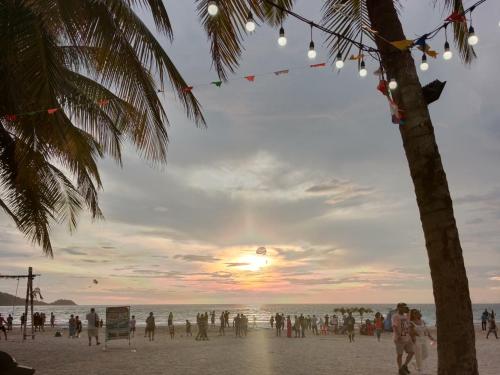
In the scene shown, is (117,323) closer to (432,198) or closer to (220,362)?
(220,362)

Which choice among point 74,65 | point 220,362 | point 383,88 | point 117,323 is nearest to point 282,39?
point 383,88

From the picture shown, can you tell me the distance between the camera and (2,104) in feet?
34.4

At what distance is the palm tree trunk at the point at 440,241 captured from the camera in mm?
5141

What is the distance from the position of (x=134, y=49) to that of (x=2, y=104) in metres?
4.68

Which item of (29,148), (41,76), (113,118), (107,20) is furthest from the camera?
(113,118)

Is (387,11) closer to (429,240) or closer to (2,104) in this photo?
(429,240)

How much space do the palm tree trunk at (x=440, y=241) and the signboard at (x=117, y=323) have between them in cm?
1725

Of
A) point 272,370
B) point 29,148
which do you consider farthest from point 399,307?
point 29,148

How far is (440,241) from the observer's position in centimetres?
520

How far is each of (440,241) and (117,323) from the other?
58.3 ft

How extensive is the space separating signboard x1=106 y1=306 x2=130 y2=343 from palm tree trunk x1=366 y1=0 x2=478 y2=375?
1725 centimetres

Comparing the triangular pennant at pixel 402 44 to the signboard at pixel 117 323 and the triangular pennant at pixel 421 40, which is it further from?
the signboard at pixel 117 323

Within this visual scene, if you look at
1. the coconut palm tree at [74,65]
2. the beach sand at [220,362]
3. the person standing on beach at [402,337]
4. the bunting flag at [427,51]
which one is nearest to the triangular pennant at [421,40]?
the bunting flag at [427,51]

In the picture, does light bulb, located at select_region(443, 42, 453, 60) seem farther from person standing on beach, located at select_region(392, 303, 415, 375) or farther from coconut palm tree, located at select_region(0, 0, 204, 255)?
person standing on beach, located at select_region(392, 303, 415, 375)
